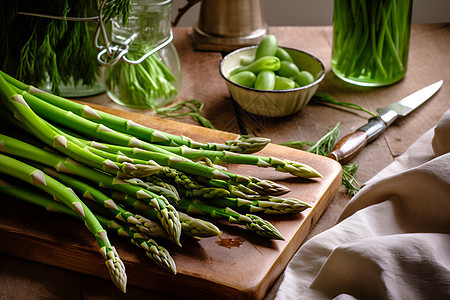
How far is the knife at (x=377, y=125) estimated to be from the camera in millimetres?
1050

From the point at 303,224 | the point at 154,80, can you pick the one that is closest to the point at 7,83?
the point at 154,80

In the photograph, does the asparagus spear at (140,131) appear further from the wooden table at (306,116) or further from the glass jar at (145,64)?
the glass jar at (145,64)

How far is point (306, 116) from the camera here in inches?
49.0

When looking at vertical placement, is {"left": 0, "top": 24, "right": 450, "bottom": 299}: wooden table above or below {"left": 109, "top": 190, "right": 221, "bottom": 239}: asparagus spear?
below

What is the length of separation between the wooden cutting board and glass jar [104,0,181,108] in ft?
1.43

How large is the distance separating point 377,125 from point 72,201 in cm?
67

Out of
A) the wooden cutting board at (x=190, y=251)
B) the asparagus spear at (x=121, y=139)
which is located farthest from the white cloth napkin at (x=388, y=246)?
the asparagus spear at (x=121, y=139)

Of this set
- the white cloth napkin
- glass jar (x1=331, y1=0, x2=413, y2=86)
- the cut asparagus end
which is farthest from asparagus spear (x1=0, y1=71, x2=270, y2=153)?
glass jar (x1=331, y1=0, x2=413, y2=86)

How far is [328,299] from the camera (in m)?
0.72

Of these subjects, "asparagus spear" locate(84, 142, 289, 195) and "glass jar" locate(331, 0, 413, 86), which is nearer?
"asparagus spear" locate(84, 142, 289, 195)

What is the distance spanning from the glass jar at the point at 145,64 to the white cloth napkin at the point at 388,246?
580 mm

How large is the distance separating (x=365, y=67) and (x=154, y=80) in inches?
20.8

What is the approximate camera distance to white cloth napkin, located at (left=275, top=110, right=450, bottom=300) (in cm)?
65

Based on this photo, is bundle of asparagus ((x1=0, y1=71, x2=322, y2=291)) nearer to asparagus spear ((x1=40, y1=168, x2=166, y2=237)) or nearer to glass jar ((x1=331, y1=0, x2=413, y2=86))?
asparagus spear ((x1=40, y1=168, x2=166, y2=237))
